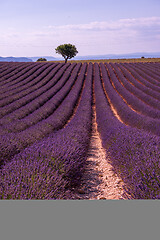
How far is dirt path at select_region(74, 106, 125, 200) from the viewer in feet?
10.0

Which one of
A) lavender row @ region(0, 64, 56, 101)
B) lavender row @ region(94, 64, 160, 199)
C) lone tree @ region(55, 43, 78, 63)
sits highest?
lone tree @ region(55, 43, 78, 63)

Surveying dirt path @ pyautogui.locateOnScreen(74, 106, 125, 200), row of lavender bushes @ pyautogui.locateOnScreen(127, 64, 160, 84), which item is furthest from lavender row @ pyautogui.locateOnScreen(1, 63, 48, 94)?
dirt path @ pyautogui.locateOnScreen(74, 106, 125, 200)

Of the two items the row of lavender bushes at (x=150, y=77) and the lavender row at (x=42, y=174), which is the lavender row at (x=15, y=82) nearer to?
the row of lavender bushes at (x=150, y=77)

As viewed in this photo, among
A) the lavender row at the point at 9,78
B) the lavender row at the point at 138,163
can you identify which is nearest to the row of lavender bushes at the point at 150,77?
the lavender row at the point at 9,78

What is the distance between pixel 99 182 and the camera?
3598mm

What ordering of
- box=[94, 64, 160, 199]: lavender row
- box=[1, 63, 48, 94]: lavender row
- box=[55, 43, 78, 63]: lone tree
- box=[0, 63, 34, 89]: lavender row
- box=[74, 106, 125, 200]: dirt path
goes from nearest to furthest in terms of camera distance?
box=[94, 64, 160, 199]: lavender row < box=[74, 106, 125, 200]: dirt path < box=[1, 63, 48, 94]: lavender row < box=[0, 63, 34, 89]: lavender row < box=[55, 43, 78, 63]: lone tree

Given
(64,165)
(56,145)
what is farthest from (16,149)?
(64,165)

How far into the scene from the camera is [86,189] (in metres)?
3.27

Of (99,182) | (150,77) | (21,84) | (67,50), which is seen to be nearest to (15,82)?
(21,84)

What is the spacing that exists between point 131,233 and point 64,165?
1875 mm

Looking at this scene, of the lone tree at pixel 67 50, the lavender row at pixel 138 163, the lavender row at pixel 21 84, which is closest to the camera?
the lavender row at pixel 138 163

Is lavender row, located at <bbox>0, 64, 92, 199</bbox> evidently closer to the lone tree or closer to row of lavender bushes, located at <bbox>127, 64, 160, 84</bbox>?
row of lavender bushes, located at <bbox>127, 64, 160, 84</bbox>

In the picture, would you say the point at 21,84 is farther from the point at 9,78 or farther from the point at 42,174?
the point at 42,174

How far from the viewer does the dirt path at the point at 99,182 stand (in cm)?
306
